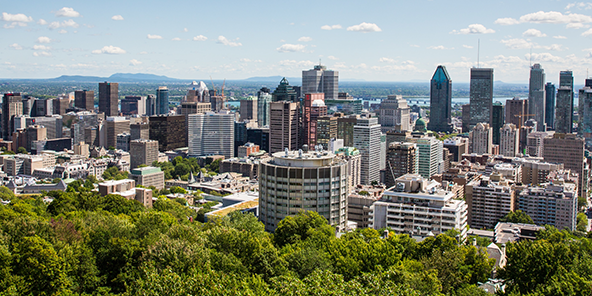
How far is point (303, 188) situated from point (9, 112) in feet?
396

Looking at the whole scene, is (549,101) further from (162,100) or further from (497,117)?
(162,100)

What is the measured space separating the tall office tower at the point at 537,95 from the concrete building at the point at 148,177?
115801 millimetres

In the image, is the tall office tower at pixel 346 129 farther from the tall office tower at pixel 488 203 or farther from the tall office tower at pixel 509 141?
the tall office tower at pixel 509 141

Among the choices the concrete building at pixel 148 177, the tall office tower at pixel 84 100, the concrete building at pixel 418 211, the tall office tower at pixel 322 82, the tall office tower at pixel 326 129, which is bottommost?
the concrete building at pixel 148 177

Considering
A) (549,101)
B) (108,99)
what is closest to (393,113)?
(549,101)

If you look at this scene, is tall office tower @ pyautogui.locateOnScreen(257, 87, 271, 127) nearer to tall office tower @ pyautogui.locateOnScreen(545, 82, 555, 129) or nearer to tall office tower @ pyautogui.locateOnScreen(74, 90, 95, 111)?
tall office tower @ pyautogui.locateOnScreen(74, 90, 95, 111)

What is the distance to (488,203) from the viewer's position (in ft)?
218

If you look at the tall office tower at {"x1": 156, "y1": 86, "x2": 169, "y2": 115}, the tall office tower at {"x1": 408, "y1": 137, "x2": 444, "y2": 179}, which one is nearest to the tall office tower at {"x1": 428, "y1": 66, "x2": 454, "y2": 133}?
the tall office tower at {"x1": 156, "y1": 86, "x2": 169, "y2": 115}

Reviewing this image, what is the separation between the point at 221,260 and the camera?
28266mm

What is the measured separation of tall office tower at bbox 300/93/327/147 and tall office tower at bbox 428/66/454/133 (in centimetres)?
7561

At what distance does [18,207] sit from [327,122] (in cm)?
6768

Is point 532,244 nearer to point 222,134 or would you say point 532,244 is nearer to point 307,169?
point 307,169

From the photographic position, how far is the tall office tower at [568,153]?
310ft

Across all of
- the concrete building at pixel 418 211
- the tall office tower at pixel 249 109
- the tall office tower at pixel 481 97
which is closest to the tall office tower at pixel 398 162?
the concrete building at pixel 418 211
